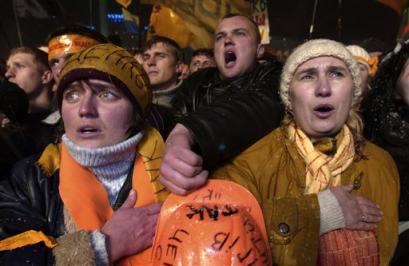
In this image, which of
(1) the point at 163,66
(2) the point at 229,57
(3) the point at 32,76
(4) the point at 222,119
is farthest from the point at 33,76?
(4) the point at 222,119

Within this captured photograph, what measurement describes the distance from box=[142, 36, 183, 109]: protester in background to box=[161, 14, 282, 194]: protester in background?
0.73m

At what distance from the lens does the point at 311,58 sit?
241 centimetres

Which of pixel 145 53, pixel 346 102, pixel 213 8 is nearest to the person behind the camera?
pixel 346 102

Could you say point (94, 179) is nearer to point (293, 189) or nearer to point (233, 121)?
point (233, 121)

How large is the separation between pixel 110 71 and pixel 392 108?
175 cm

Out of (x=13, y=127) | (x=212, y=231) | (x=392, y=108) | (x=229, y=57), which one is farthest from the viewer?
(x=229, y=57)

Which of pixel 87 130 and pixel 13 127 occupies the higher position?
pixel 87 130

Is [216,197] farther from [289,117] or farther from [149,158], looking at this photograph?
[289,117]

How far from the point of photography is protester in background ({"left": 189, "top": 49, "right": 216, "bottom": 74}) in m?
5.59

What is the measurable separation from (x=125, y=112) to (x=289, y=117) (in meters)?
0.91

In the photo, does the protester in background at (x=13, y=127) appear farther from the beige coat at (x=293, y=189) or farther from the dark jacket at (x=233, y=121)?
the beige coat at (x=293, y=189)

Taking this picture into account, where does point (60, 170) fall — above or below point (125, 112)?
below

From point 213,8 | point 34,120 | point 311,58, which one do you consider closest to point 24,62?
point 34,120

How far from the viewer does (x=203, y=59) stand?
223 inches
